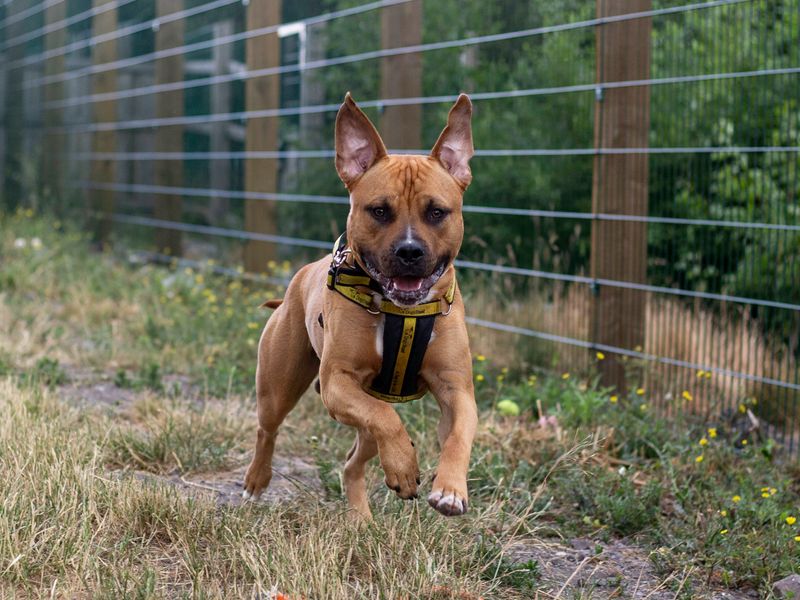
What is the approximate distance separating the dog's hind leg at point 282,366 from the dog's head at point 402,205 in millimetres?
629

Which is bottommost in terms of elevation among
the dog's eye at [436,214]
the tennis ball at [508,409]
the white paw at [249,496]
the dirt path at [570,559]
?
the dirt path at [570,559]

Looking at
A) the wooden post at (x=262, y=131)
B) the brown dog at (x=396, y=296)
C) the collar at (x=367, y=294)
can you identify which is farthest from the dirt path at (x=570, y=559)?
the wooden post at (x=262, y=131)

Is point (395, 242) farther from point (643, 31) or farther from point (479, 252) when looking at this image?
point (479, 252)

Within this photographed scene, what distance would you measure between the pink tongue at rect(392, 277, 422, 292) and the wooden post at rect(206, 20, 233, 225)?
657 cm

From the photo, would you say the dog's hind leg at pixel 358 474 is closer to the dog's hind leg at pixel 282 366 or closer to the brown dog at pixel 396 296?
the brown dog at pixel 396 296

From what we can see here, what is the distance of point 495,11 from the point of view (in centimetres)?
728

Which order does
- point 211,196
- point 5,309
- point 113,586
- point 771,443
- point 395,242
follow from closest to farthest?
1. point 113,586
2. point 395,242
3. point 771,443
4. point 5,309
5. point 211,196

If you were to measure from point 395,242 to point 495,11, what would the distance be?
416 centimetres

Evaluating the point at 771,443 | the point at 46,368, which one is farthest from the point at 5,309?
the point at 771,443

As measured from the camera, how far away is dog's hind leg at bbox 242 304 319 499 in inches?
166

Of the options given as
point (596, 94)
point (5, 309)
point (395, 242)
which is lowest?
point (5, 309)

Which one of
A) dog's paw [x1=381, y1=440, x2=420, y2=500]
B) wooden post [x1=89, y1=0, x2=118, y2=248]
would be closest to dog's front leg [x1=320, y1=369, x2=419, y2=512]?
dog's paw [x1=381, y1=440, x2=420, y2=500]

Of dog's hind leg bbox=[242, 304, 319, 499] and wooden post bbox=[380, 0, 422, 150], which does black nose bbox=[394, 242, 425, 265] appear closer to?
dog's hind leg bbox=[242, 304, 319, 499]

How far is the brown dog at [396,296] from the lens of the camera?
3498 millimetres
